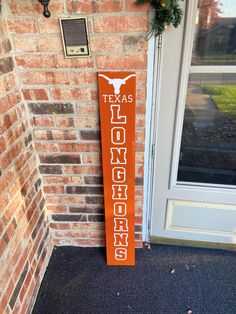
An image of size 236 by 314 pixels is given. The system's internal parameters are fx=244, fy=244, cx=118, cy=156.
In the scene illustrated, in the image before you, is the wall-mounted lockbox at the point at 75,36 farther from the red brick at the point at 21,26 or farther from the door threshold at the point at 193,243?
the door threshold at the point at 193,243

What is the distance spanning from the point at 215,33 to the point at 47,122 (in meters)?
0.98

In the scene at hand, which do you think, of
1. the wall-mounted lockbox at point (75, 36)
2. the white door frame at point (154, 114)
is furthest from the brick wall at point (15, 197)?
the white door frame at point (154, 114)

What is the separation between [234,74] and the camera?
4.16 ft

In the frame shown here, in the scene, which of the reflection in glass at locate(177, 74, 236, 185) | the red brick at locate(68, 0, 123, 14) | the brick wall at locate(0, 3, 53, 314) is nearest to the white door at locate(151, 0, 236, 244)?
the reflection in glass at locate(177, 74, 236, 185)

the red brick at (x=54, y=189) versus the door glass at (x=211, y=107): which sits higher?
the door glass at (x=211, y=107)

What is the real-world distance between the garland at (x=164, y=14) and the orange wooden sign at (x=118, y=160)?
24cm

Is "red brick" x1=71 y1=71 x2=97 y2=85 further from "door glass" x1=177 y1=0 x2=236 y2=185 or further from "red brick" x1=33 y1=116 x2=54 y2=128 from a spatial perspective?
"door glass" x1=177 y1=0 x2=236 y2=185

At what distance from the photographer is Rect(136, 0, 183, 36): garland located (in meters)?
1.07

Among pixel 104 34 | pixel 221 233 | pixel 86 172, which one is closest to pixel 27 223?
pixel 86 172

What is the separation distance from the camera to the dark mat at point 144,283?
144cm

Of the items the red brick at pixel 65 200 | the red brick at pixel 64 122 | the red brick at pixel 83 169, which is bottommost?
the red brick at pixel 65 200

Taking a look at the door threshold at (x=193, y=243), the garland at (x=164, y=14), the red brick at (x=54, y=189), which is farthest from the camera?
the door threshold at (x=193, y=243)

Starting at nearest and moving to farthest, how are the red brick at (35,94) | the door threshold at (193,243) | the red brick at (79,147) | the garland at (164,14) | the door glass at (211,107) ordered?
the garland at (164,14) → the door glass at (211,107) → the red brick at (35,94) → the red brick at (79,147) → the door threshold at (193,243)

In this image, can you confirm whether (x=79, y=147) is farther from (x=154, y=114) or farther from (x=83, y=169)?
(x=154, y=114)
